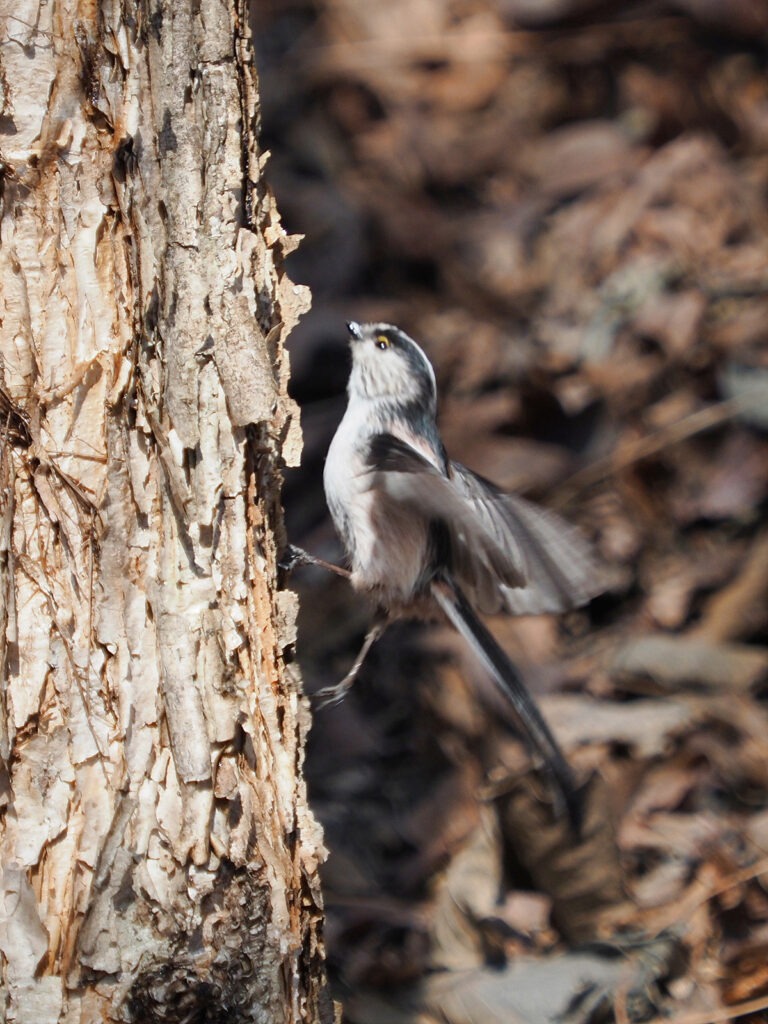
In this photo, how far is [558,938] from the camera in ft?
8.66

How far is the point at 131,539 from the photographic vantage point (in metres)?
→ 1.63

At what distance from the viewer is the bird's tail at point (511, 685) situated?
2445mm

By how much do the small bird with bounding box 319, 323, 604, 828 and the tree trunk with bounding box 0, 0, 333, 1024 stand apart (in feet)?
2.33

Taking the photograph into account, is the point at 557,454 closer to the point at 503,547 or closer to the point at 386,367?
the point at 386,367

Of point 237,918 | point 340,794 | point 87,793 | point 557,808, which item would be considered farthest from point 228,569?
point 340,794

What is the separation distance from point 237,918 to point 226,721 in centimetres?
27

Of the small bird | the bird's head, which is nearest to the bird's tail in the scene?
the small bird

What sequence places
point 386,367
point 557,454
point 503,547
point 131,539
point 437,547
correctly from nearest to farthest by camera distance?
point 131,539, point 503,547, point 437,547, point 386,367, point 557,454

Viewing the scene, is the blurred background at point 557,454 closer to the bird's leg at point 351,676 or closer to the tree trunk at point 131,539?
the bird's leg at point 351,676

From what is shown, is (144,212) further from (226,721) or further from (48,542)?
(226,721)

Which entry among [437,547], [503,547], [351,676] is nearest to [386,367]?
[437,547]

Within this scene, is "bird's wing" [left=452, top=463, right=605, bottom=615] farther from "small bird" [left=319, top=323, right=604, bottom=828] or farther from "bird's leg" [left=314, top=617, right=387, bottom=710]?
"bird's leg" [left=314, top=617, right=387, bottom=710]

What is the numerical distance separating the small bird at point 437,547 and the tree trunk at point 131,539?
2.33 ft

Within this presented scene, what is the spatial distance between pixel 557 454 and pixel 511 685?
1.32 m
